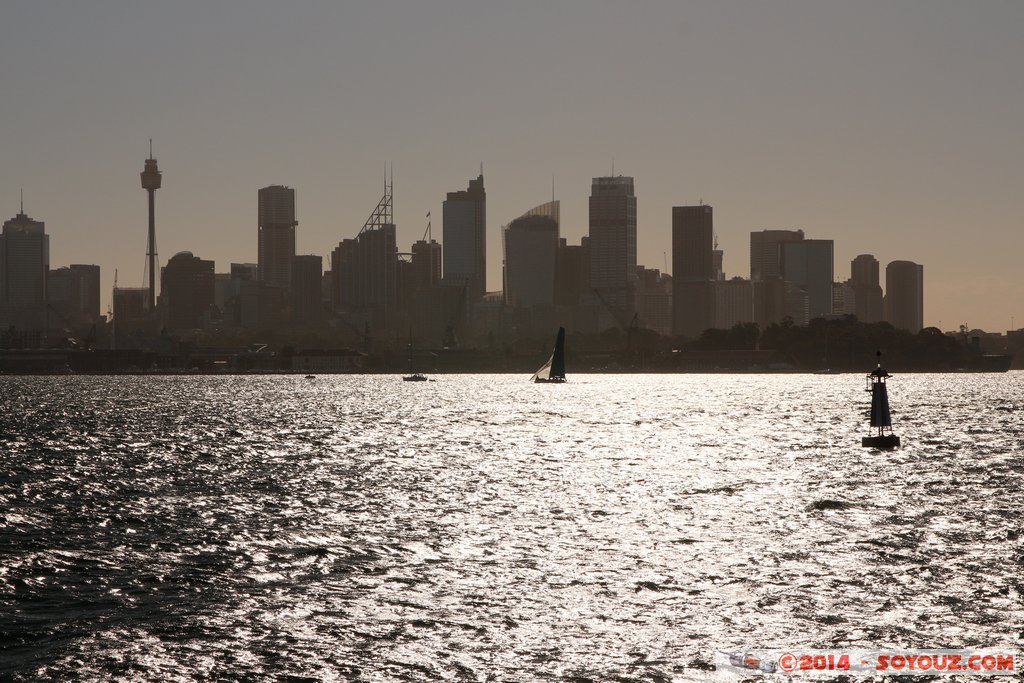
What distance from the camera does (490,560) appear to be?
157 feet

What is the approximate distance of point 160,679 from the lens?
102ft

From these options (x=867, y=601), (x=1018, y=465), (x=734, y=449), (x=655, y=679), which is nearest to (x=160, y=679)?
(x=655, y=679)

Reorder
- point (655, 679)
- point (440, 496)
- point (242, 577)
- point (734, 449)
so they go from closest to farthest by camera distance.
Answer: point (655, 679) → point (242, 577) → point (440, 496) → point (734, 449)

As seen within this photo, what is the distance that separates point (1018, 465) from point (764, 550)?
4530 centimetres

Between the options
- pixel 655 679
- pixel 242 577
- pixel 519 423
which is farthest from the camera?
pixel 519 423

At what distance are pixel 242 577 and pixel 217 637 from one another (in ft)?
30.1

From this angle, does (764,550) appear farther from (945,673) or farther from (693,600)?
(945,673)

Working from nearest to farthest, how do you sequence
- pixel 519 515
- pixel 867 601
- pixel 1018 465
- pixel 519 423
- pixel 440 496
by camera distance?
1. pixel 867 601
2. pixel 519 515
3. pixel 440 496
4. pixel 1018 465
5. pixel 519 423

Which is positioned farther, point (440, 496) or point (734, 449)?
point (734, 449)

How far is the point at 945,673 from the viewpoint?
1226 inches

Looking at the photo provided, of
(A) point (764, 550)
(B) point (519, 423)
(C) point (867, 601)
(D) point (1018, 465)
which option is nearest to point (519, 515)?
(A) point (764, 550)

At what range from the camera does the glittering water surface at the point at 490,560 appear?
112 feet

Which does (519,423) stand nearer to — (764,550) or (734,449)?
(734,449)

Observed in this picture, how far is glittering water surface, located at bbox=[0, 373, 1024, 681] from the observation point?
112 feet
